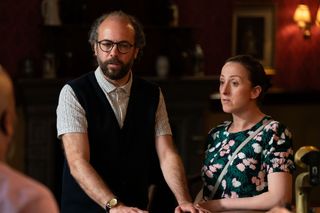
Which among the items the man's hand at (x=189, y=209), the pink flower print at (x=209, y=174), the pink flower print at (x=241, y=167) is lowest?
the man's hand at (x=189, y=209)

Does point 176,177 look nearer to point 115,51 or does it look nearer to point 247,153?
point 247,153

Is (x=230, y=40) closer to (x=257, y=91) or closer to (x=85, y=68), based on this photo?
(x=85, y=68)

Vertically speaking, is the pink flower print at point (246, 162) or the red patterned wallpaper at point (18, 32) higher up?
the red patterned wallpaper at point (18, 32)

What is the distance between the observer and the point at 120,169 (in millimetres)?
2408

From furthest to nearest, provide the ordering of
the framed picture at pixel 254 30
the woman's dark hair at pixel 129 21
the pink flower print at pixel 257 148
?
the framed picture at pixel 254 30 < the woman's dark hair at pixel 129 21 < the pink flower print at pixel 257 148

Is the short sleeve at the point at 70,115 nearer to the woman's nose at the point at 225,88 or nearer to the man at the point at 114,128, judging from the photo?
the man at the point at 114,128

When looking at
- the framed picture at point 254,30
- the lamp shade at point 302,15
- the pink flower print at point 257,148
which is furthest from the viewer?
the framed picture at point 254,30

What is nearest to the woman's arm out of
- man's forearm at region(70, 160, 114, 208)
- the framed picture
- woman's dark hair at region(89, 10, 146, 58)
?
man's forearm at region(70, 160, 114, 208)

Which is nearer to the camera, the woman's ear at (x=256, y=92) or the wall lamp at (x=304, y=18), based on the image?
the woman's ear at (x=256, y=92)

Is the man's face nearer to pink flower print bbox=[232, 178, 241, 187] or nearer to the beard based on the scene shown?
the beard

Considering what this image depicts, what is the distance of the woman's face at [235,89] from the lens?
7.76ft

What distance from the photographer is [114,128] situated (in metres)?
2.40

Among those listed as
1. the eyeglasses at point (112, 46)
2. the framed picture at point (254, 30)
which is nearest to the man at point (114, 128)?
the eyeglasses at point (112, 46)

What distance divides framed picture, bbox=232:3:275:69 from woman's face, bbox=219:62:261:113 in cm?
392
